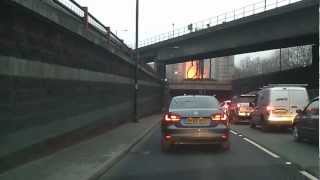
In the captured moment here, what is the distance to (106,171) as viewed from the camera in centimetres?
1275

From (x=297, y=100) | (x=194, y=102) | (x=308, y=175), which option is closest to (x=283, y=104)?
(x=297, y=100)

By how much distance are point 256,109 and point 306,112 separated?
10.1 metres

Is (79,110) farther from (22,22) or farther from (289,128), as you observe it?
(289,128)

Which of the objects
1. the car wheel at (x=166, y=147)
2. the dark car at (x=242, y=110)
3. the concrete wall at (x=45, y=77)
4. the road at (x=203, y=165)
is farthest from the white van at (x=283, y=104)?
the car wheel at (x=166, y=147)

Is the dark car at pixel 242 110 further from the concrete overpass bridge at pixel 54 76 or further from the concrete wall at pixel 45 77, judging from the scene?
the concrete wall at pixel 45 77

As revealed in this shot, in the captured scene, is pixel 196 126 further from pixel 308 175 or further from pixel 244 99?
pixel 244 99

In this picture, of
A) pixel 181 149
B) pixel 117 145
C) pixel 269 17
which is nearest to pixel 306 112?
pixel 181 149

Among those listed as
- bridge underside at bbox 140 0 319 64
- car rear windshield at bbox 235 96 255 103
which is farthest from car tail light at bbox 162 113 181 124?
bridge underside at bbox 140 0 319 64

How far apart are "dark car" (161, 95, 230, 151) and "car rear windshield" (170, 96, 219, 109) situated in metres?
0.19

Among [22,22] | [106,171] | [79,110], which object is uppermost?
[22,22]

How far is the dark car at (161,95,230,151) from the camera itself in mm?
16547

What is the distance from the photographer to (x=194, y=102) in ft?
57.6

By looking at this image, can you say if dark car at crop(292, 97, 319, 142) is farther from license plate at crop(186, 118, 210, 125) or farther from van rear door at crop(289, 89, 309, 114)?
van rear door at crop(289, 89, 309, 114)

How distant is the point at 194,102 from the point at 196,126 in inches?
43.7
